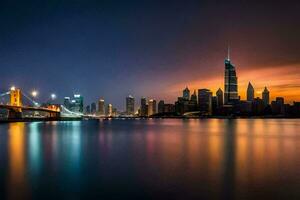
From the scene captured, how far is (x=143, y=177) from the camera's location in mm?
15836

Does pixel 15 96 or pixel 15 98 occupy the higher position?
pixel 15 96

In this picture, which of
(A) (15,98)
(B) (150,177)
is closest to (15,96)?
(A) (15,98)

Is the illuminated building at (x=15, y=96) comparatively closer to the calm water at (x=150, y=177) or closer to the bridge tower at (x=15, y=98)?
the bridge tower at (x=15, y=98)

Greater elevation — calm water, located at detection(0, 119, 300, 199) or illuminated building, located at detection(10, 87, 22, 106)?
illuminated building, located at detection(10, 87, 22, 106)

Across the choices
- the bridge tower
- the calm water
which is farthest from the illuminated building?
the calm water

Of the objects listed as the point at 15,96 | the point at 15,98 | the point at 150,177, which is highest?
the point at 15,96

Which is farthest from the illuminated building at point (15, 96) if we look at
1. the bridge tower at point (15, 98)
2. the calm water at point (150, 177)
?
the calm water at point (150, 177)

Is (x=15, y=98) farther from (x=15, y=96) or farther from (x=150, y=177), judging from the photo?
(x=150, y=177)

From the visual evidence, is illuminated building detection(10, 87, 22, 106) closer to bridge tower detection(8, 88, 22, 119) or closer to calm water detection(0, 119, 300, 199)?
bridge tower detection(8, 88, 22, 119)

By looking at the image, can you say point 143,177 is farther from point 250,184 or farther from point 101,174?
point 250,184

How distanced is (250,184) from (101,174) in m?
6.69

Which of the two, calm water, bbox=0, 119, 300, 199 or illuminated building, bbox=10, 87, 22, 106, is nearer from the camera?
calm water, bbox=0, 119, 300, 199

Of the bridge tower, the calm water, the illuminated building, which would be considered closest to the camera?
the calm water

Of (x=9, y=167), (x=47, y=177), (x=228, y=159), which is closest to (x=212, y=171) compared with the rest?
(x=228, y=159)
